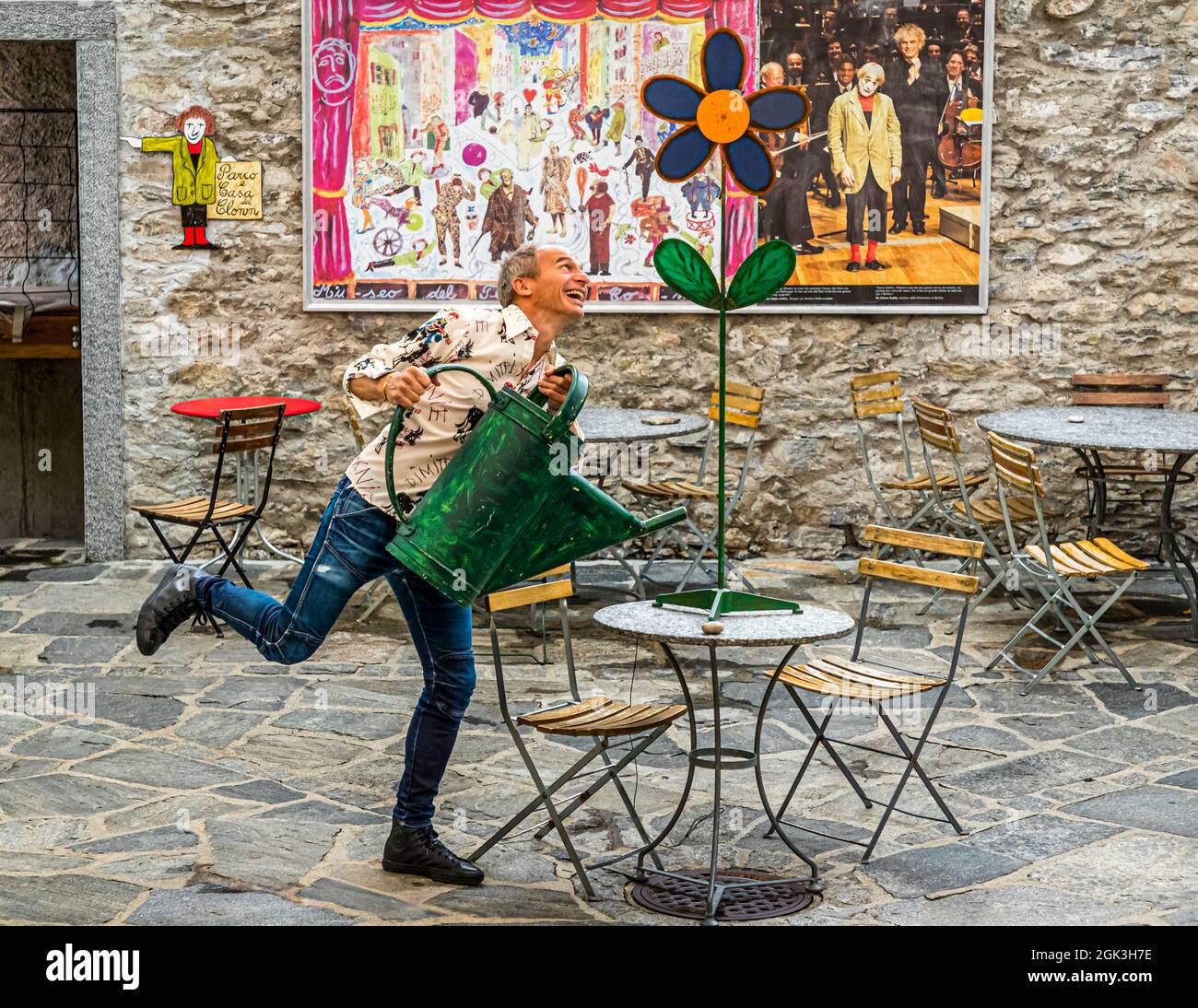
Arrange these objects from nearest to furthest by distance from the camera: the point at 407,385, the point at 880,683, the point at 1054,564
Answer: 1. the point at 407,385
2. the point at 880,683
3. the point at 1054,564

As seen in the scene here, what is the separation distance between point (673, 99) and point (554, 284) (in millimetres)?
530

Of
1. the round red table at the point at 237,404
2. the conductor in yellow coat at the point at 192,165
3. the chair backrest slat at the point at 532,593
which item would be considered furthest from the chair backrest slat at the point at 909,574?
the conductor in yellow coat at the point at 192,165

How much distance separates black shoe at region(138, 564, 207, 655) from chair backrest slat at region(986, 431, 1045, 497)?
10.7 feet

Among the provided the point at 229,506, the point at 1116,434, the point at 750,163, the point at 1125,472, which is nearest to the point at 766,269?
the point at 750,163

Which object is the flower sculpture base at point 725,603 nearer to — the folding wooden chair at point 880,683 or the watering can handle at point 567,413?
the folding wooden chair at point 880,683

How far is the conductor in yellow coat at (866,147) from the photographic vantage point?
813 centimetres

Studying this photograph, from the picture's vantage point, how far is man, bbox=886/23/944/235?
8102mm

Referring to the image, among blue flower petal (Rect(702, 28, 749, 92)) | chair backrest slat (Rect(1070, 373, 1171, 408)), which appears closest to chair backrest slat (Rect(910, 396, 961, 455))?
chair backrest slat (Rect(1070, 373, 1171, 408))

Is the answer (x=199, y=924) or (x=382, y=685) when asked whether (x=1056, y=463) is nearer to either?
(x=382, y=685)

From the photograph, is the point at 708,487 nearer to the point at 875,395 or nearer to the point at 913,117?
the point at 875,395

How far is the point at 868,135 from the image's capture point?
816 centimetres

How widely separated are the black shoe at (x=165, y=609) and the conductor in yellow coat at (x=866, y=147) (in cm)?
502

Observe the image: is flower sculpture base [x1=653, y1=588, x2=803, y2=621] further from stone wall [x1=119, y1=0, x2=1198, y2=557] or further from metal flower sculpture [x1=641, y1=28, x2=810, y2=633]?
stone wall [x1=119, y1=0, x2=1198, y2=557]

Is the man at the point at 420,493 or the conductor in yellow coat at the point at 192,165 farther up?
the conductor in yellow coat at the point at 192,165
